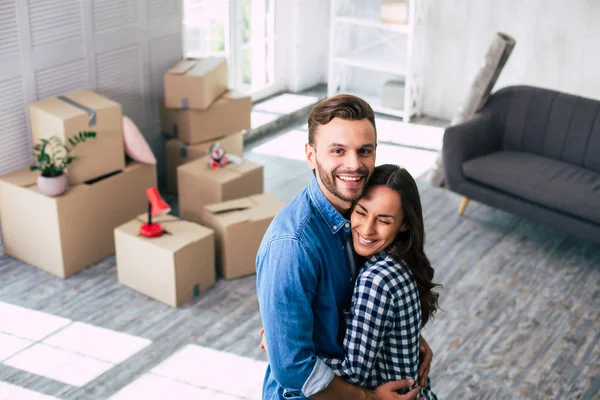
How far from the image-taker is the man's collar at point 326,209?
1.86m

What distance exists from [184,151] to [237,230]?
41.8 inches

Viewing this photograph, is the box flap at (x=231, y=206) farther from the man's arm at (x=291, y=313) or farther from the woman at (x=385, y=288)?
the man's arm at (x=291, y=313)

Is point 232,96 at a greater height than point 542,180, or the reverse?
point 232,96

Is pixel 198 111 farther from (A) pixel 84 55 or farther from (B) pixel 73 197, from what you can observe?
(B) pixel 73 197

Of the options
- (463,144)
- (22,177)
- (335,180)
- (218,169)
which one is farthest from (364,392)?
(463,144)

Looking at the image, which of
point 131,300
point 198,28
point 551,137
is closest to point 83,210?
point 131,300

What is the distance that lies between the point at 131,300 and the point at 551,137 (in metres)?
2.86

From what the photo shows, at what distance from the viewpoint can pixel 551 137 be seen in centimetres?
485

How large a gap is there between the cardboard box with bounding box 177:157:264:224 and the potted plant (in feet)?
2.25

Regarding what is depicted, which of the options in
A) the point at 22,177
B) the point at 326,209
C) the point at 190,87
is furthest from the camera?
the point at 190,87

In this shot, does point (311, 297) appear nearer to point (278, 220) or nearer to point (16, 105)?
point (278, 220)

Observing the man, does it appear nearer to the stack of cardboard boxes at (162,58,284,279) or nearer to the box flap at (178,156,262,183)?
the stack of cardboard boxes at (162,58,284,279)

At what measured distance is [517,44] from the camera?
6223mm

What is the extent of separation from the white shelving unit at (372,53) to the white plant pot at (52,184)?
11.0ft
